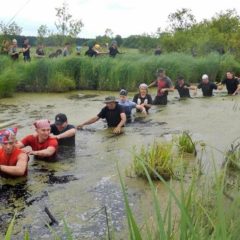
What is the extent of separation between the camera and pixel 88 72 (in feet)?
68.5

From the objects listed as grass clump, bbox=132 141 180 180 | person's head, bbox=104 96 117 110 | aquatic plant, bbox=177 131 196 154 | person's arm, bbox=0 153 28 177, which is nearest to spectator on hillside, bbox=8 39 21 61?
person's head, bbox=104 96 117 110

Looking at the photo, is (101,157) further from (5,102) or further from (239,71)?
(239,71)

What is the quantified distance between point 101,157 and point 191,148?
1.63 metres

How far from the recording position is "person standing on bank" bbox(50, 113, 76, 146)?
888cm


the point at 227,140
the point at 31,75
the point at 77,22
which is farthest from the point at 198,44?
the point at 227,140

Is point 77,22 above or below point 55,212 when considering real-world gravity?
above

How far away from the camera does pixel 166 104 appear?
51.7ft

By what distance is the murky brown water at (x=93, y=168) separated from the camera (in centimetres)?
519

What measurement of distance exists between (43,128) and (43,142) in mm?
316

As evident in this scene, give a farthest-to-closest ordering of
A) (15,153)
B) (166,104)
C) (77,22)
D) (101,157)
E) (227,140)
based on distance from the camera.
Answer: (77,22), (166,104), (227,140), (101,157), (15,153)

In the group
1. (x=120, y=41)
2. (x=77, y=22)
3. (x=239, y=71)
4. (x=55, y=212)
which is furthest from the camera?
(x=120, y=41)

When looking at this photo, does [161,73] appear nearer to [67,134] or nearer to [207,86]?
[207,86]

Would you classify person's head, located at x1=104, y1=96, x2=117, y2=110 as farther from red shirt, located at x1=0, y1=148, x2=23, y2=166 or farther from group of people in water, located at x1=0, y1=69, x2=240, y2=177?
red shirt, located at x1=0, y1=148, x2=23, y2=166

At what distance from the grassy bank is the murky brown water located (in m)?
4.67
